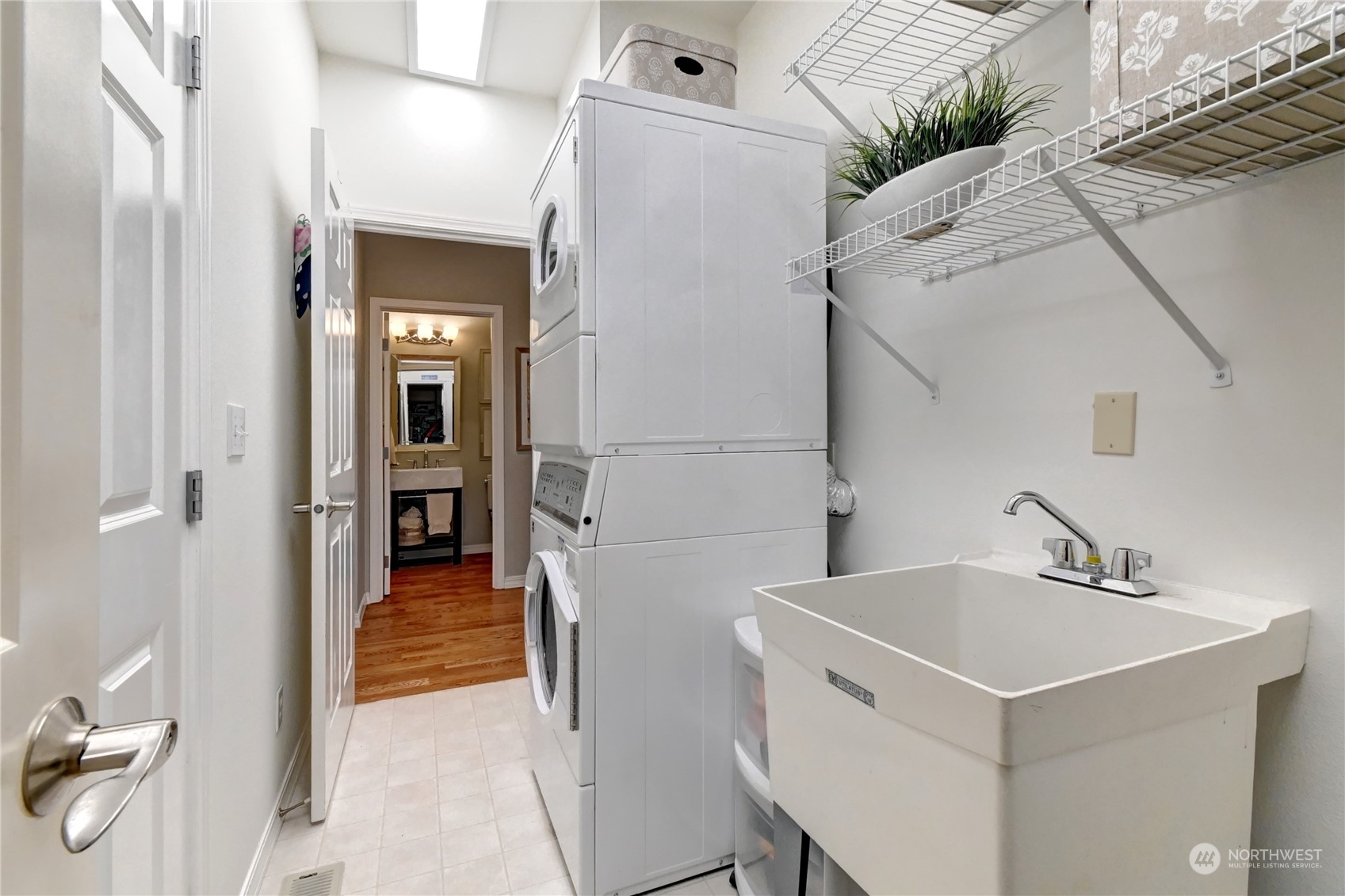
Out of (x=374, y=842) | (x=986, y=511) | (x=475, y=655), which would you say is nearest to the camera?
(x=986, y=511)

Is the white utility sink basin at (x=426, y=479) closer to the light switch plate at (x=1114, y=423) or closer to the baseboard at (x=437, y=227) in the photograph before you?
the baseboard at (x=437, y=227)

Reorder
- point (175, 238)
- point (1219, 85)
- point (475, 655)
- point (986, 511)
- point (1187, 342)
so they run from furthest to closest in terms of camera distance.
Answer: point (475, 655) → point (986, 511) → point (175, 238) → point (1187, 342) → point (1219, 85)

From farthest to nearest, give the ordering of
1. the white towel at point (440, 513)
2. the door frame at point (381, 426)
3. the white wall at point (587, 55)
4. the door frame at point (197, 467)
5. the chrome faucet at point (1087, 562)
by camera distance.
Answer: the white towel at point (440, 513)
the door frame at point (381, 426)
the white wall at point (587, 55)
the door frame at point (197, 467)
the chrome faucet at point (1087, 562)

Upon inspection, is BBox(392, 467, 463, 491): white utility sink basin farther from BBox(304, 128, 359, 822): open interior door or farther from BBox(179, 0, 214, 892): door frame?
BBox(179, 0, 214, 892): door frame

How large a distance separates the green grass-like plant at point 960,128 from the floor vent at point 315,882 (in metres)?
2.09

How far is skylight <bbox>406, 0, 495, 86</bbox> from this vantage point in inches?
88.8

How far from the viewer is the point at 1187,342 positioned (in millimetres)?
933

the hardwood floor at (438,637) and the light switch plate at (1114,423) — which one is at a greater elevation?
the light switch plate at (1114,423)

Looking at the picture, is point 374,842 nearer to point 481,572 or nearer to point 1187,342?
point 1187,342

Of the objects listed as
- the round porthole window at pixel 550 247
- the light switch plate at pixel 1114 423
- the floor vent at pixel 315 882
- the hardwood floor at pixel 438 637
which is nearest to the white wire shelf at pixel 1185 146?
the light switch plate at pixel 1114 423

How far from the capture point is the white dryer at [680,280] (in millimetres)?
1416

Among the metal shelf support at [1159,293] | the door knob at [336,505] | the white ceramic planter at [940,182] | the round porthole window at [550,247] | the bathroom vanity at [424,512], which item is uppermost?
the round porthole window at [550,247]

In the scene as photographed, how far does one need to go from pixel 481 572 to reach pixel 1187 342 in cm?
475

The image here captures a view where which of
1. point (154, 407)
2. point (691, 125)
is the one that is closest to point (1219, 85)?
point (691, 125)
